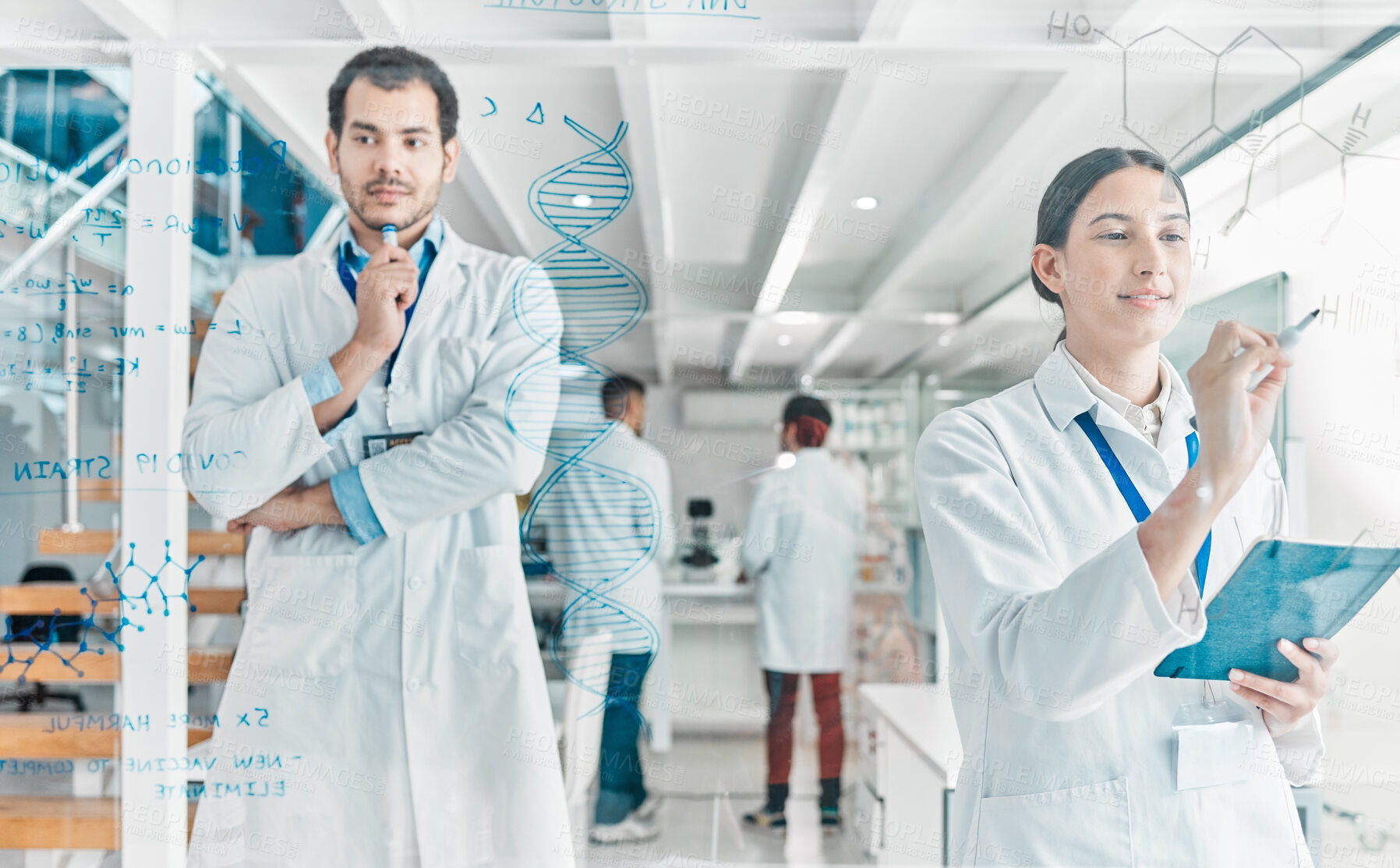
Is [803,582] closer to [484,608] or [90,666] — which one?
[484,608]

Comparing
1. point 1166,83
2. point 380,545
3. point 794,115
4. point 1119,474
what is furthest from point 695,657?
point 1166,83

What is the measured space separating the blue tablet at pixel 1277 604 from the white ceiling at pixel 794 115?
0.53 m

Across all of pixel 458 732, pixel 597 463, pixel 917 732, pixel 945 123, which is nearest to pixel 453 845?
pixel 458 732

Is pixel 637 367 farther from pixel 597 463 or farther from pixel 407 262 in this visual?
pixel 407 262

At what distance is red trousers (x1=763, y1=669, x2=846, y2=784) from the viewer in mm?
1636

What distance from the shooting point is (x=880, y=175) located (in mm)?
1626

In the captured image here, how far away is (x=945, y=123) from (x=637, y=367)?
693 millimetres

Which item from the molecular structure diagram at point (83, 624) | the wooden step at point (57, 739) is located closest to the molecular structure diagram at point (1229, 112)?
the molecular structure diagram at point (83, 624)

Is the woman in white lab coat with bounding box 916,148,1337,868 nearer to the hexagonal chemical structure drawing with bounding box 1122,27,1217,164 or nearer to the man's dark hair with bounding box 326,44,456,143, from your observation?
the hexagonal chemical structure drawing with bounding box 1122,27,1217,164

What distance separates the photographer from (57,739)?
63.6 inches

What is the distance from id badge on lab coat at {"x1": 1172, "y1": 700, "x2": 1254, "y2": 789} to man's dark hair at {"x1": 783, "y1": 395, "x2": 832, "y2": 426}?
712 mm

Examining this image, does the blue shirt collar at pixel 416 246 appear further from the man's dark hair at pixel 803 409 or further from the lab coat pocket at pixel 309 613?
the man's dark hair at pixel 803 409

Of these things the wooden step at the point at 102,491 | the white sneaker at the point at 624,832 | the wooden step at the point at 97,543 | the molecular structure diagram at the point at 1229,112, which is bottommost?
the white sneaker at the point at 624,832

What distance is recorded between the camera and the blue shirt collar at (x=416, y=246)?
1.59 metres
